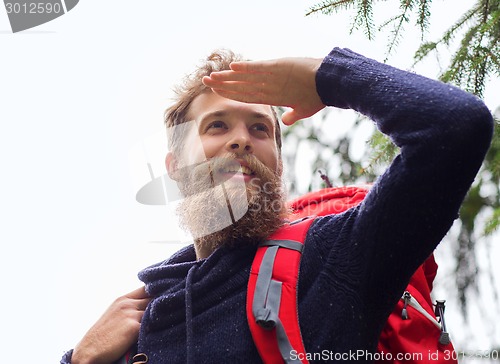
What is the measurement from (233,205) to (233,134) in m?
0.34

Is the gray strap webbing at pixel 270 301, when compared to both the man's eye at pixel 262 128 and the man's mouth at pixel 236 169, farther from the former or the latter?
the man's eye at pixel 262 128

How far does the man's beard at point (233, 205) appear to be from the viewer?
237 cm

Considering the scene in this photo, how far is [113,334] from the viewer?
2332 millimetres

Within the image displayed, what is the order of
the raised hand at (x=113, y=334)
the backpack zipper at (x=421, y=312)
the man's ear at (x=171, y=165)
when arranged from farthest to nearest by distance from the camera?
the man's ear at (x=171, y=165), the raised hand at (x=113, y=334), the backpack zipper at (x=421, y=312)

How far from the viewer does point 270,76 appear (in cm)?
206

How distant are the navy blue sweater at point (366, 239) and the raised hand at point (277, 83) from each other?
0.19 feet

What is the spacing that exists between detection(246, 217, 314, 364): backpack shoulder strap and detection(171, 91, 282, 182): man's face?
488 mm

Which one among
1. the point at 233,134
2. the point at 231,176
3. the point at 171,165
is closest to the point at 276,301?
the point at 231,176

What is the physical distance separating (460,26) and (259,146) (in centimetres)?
111

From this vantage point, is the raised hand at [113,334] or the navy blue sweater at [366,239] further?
the raised hand at [113,334]

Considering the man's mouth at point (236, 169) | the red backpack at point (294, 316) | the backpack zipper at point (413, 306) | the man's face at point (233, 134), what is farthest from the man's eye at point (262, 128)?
the backpack zipper at point (413, 306)

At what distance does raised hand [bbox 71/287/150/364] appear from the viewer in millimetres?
2301

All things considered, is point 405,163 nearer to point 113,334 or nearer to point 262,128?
point 262,128

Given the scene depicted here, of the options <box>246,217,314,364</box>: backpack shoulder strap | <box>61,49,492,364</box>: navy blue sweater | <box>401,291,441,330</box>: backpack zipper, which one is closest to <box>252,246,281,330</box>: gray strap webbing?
<box>246,217,314,364</box>: backpack shoulder strap
